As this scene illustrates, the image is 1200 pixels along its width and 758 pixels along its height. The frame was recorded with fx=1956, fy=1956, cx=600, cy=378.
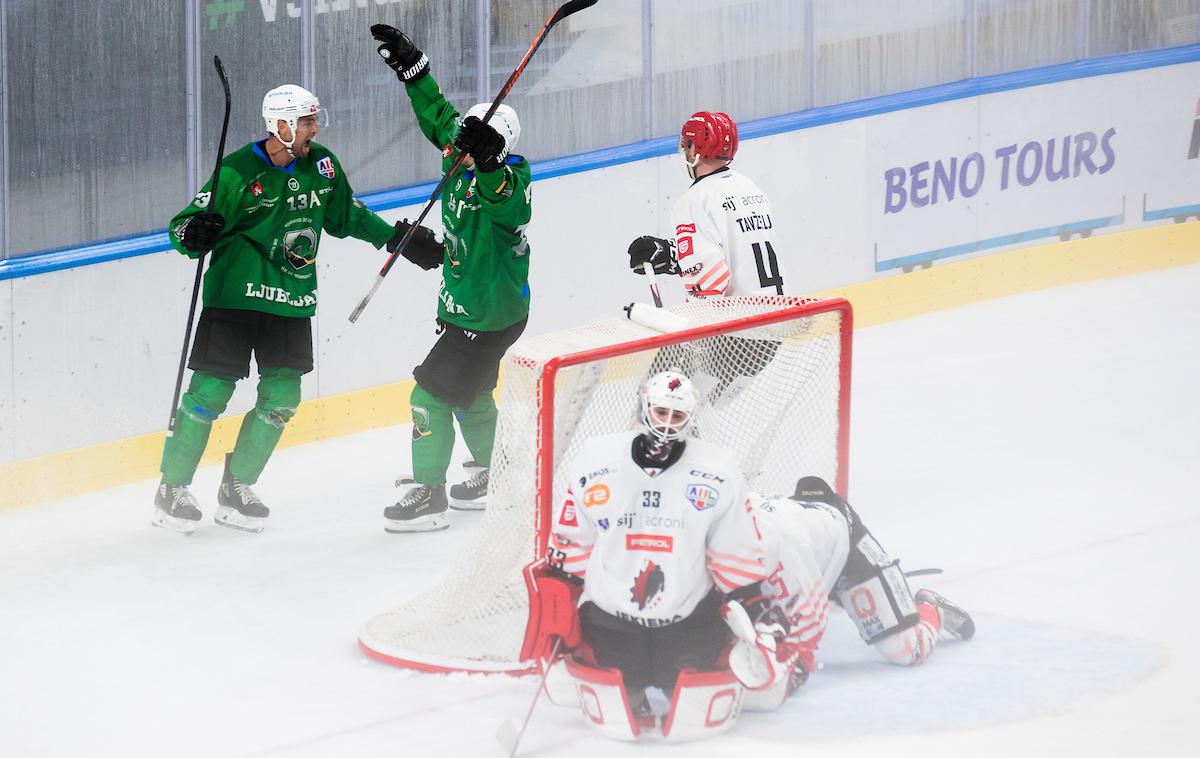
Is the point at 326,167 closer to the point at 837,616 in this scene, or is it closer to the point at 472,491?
the point at 472,491

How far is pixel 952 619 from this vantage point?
4.63 metres

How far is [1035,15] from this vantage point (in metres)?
9.12

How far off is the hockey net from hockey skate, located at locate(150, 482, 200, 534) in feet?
3.53

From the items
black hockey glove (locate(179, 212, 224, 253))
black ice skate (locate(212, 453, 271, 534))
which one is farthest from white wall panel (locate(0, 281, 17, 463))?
black hockey glove (locate(179, 212, 224, 253))

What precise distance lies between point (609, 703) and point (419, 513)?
1881 mm

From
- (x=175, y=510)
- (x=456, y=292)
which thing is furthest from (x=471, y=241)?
(x=175, y=510)

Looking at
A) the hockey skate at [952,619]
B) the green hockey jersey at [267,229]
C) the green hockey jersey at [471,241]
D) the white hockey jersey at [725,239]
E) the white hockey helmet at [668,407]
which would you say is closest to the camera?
the white hockey helmet at [668,407]

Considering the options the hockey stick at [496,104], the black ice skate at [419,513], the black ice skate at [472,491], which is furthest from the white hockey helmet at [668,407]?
the black ice skate at [472,491]

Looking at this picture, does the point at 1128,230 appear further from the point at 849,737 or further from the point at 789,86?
the point at 849,737

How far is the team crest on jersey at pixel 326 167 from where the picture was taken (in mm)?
5770

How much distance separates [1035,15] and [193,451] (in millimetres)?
5047

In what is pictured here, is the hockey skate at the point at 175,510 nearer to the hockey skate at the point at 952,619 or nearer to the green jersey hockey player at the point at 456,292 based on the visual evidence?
the green jersey hockey player at the point at 456,292

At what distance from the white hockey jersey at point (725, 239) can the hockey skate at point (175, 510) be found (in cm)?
162

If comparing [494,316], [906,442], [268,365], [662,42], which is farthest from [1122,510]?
[662,42]
